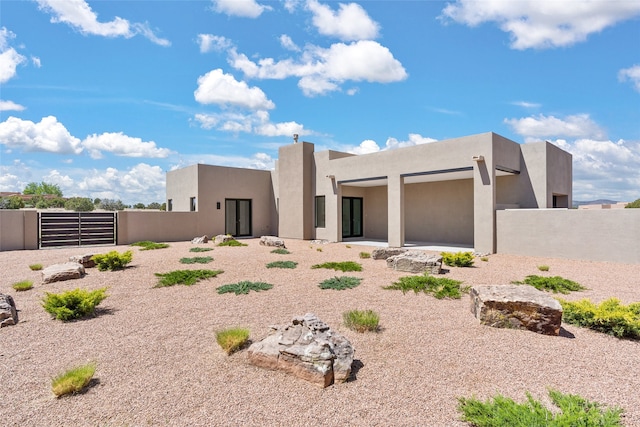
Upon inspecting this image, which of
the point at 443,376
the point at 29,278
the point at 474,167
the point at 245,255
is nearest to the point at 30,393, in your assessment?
the point at 443,376

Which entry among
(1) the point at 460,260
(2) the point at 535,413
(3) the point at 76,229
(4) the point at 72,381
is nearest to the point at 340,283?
(1) the point at 460,260

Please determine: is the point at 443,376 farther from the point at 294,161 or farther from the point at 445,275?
the point at 294,161

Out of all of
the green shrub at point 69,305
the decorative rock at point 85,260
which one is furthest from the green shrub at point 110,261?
the green shrub at point 69,305

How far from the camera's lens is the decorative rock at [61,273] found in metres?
7.81

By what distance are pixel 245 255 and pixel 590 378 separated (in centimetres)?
1049

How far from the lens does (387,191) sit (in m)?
18.3

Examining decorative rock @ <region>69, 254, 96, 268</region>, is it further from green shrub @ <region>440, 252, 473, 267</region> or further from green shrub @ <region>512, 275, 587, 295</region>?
green shrub @ <region>512, 275, 587, 295</region>

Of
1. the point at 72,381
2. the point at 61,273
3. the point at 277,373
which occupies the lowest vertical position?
the point at 277,373

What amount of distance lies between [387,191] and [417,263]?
31.7 feet

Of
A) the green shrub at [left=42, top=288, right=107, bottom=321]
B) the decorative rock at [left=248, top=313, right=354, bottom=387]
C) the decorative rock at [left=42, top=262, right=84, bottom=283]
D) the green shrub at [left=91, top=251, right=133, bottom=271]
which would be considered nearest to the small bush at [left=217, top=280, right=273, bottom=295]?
the green shrub at [left=42, top=288, right=107, bottom=321]

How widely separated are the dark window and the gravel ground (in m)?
11.8

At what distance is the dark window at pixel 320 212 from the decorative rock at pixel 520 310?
1365 centimetres

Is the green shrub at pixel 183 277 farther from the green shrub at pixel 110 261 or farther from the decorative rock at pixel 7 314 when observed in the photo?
the decorative rock at pixel 7 314

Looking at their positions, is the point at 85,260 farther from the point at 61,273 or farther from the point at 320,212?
the point at 320,212
